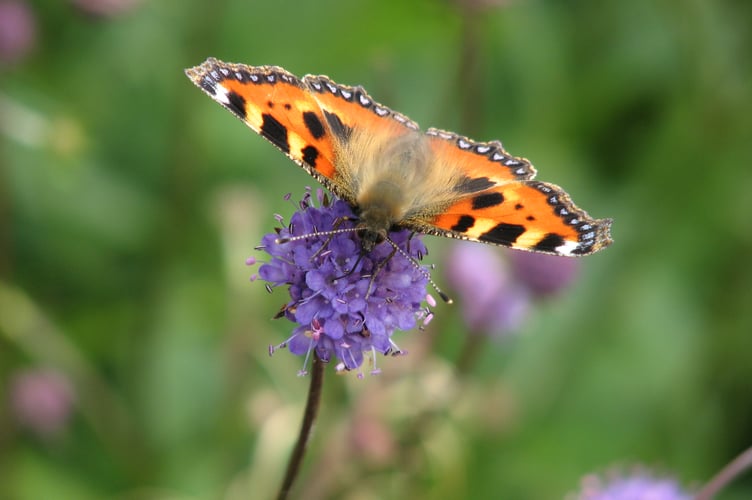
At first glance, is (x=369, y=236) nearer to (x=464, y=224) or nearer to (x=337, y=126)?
(x=464, y=224)

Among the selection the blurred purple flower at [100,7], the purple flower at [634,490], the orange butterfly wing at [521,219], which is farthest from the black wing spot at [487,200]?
the blurred purple flower at [100,7]

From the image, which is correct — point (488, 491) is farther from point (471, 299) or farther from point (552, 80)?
point (552, 80)

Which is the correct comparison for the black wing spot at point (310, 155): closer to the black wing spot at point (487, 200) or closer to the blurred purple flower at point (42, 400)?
the black wing spot at point (487, 200)

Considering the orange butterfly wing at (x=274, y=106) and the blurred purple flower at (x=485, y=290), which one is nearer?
the orange butterfly wing at (x=274, y=106)

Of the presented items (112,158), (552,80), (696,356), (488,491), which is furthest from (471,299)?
(112,158)

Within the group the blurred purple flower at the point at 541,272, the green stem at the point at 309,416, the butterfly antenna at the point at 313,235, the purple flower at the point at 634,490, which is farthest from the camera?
the blurred purple flower at the point at 541,272

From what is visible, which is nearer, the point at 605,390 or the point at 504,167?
the point at 504,167

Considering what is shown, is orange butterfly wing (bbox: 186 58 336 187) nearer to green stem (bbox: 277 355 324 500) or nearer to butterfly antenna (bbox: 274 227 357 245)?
butterfly antenna (bbox: 274 227 357 245)
